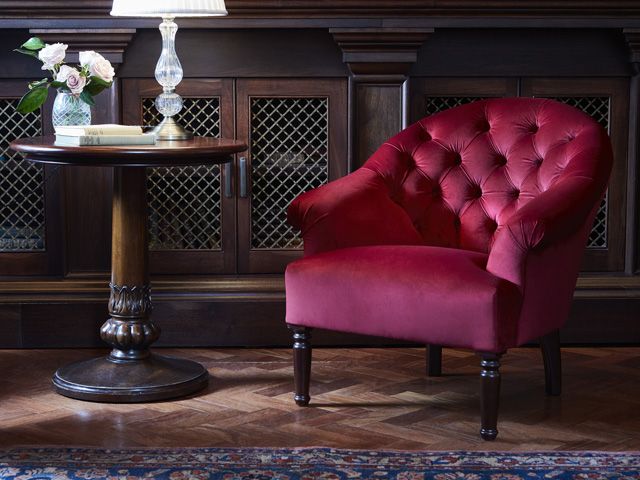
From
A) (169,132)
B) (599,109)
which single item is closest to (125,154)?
(169,132)

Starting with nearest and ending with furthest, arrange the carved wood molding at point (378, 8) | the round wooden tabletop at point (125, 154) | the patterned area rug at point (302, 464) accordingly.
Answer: the patterned area rug at point (302, 464) < the round wooden tabletop at point (125, 154) < the carved wood molding at point (378, 8)

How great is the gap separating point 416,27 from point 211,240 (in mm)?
1012

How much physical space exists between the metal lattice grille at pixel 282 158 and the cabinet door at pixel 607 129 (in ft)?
2.42

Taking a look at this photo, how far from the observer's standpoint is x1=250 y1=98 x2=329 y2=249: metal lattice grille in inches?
146

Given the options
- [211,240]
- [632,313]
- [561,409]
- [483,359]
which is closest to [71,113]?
[211,240]

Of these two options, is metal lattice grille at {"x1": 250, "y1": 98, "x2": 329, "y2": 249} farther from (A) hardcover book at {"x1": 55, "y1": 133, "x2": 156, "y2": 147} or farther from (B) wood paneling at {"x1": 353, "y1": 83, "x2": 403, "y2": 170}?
(A) hardcover book at {"x1": 55, "y1": 133, "x2": 156, "y2": 147}

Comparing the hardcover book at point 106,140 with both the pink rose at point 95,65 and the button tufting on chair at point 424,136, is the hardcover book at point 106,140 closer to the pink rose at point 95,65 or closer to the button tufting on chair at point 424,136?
the pink rose at point 95,65

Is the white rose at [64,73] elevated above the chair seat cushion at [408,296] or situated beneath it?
elevated above

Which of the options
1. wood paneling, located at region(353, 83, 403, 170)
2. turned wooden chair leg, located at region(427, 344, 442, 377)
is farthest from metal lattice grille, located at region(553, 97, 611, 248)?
turned wooden chair leg, located at region(427, 344, 442, 377)

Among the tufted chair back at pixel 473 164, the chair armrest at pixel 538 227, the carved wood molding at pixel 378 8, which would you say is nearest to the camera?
the chair armrest at pixel 538 227

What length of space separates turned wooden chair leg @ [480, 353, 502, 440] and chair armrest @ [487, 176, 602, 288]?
21 cm

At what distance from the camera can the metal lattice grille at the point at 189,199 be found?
3703 mm

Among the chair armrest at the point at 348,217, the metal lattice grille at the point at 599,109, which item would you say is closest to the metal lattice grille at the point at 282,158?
the chair armrest at the point at 348,217

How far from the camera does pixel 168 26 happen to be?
3.20 m
